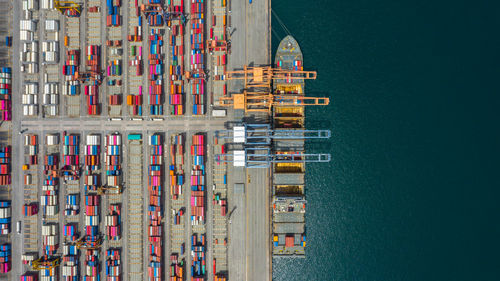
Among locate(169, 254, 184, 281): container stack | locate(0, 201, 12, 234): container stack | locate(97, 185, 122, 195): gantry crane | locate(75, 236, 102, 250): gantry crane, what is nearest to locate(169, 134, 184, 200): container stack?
locate(97, 185, 122, 195): gantry crane

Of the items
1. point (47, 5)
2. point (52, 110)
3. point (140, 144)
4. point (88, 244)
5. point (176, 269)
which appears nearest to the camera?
point (88, 244)

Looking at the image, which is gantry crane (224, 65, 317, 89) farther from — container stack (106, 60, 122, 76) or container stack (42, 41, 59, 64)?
container stack (42, 41, 59, 64)

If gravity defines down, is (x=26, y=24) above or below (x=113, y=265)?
above

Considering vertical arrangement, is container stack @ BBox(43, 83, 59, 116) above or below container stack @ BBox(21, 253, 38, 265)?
above

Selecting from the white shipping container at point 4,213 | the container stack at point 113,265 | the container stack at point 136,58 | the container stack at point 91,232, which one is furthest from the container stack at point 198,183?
the white shipping container at point 4,213

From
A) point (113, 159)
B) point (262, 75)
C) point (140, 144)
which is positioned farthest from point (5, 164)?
point (262, 75)

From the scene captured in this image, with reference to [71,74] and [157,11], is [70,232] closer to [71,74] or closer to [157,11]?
[71,74]
